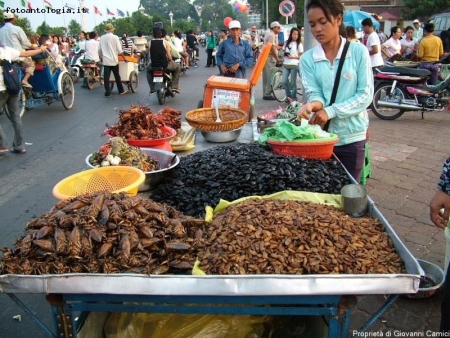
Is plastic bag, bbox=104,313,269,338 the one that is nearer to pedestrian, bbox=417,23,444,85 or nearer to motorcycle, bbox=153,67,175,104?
motorcycle, bbox=153,67,175,104

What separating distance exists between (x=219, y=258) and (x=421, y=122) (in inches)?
295

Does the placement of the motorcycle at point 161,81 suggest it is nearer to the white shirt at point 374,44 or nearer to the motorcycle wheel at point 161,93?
the motorcycle wheel at point 161,93

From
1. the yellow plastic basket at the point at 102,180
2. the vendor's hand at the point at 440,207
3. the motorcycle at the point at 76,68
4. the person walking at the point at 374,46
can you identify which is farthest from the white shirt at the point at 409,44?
the yellow plastic basket at the point at 102,180

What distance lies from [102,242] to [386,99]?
25.0 feet

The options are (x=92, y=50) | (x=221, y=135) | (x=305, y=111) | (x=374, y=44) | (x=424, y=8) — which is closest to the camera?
(x=305, y=111)

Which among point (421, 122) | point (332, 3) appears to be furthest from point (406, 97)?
point (332, 3)

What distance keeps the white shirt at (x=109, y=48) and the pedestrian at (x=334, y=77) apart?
9431 millimetres

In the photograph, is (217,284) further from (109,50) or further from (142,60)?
(142,60)

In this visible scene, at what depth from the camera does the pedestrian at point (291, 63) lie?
927 centimetres

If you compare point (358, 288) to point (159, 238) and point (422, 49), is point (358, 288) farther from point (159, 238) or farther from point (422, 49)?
point (422, 49)

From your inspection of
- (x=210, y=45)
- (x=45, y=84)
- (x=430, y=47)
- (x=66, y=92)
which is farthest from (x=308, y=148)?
(x=210, y=45)

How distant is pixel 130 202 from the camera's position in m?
2.03

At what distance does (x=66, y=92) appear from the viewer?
9820mm

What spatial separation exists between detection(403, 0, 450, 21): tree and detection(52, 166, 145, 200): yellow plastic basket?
39558 millimetres
